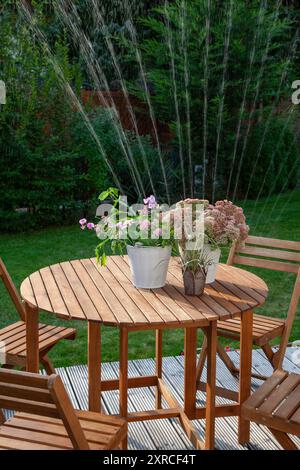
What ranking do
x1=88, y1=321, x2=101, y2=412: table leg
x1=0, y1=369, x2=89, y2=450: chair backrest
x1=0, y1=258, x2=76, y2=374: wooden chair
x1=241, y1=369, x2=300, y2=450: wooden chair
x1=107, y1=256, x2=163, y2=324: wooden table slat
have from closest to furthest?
x1=0, y1=369, x2=89, y2=450: chair backrest < x1=241, y1=369, x2=300, y2=450: wooden chair < x1=107, y1=256, x2=163, y2=324: wooden table slat < x1=88, y1=321, x2=101, y2=412: table leg < x1=0, y1=258, x2=76, y2=374: wooden chair

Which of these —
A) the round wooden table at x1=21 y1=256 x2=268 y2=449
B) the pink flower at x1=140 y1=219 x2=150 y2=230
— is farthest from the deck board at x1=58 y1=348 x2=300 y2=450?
the pink flower at x1=140 y1=219 x2=150 y2=230

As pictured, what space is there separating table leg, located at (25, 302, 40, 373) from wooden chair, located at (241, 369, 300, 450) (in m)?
1.11

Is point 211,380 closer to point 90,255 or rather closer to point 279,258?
point 279,258

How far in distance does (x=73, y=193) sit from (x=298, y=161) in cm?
562

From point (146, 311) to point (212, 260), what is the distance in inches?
19.9

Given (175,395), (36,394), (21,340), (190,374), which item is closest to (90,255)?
(175,395)

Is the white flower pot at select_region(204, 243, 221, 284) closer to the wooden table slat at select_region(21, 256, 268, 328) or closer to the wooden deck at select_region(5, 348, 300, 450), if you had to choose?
the wooden table slat at select_region(21, 256, 268, 328)

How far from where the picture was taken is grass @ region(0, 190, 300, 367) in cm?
466

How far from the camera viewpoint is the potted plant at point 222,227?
285 centimetres

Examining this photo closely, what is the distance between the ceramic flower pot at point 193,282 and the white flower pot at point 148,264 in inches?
5.1

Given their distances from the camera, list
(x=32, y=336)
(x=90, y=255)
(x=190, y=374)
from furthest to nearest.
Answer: (x=90, y=255) → (x=190, y=374) → (x=32, y=336)

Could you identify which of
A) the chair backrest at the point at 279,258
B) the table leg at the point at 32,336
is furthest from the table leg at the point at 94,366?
the chair backrest at the point at 279,258

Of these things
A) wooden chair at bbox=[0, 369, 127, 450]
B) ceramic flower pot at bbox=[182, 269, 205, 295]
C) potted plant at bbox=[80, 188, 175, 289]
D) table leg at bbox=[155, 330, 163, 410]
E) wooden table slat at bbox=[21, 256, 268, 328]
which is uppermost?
potted plant at bbox=[80, 188, 175, 289]

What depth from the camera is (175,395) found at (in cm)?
377
